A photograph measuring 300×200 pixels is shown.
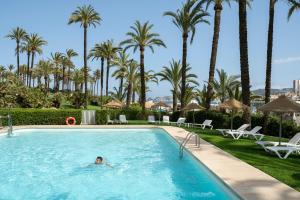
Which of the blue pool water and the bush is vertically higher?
the bush

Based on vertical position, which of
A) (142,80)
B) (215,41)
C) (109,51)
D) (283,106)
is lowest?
(283,106)

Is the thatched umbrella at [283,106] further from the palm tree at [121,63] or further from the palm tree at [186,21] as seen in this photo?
the palm tree at [121,63]

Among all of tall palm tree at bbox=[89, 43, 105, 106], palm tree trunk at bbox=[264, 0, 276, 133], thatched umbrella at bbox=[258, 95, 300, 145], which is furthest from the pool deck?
tall palm tree at bbox=[89, 43, 105, 106]

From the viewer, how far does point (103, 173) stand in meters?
12.6

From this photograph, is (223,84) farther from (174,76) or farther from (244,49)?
(244,49)

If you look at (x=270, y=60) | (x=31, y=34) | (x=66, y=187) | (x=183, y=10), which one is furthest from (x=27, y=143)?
(x=31, y=34)

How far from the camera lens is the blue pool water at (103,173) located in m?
9.78

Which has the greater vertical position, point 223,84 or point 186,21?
point 186,21

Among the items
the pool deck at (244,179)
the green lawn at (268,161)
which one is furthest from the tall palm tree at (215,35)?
the pool deck at (244,179)

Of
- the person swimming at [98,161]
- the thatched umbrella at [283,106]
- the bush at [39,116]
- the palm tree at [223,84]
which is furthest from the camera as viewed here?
the palm tree at [223,84]

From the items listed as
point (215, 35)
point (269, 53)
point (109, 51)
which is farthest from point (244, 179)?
point (109, 51)

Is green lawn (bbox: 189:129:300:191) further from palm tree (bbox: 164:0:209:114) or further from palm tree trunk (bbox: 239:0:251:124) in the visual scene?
palm tree (bbox: 164:0:209:114)

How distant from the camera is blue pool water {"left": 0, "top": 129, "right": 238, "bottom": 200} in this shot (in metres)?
9.78

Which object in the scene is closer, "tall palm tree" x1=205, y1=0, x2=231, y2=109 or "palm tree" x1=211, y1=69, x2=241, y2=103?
"tall palm tree" x1=205, y1=0, x2=231, y2=109
